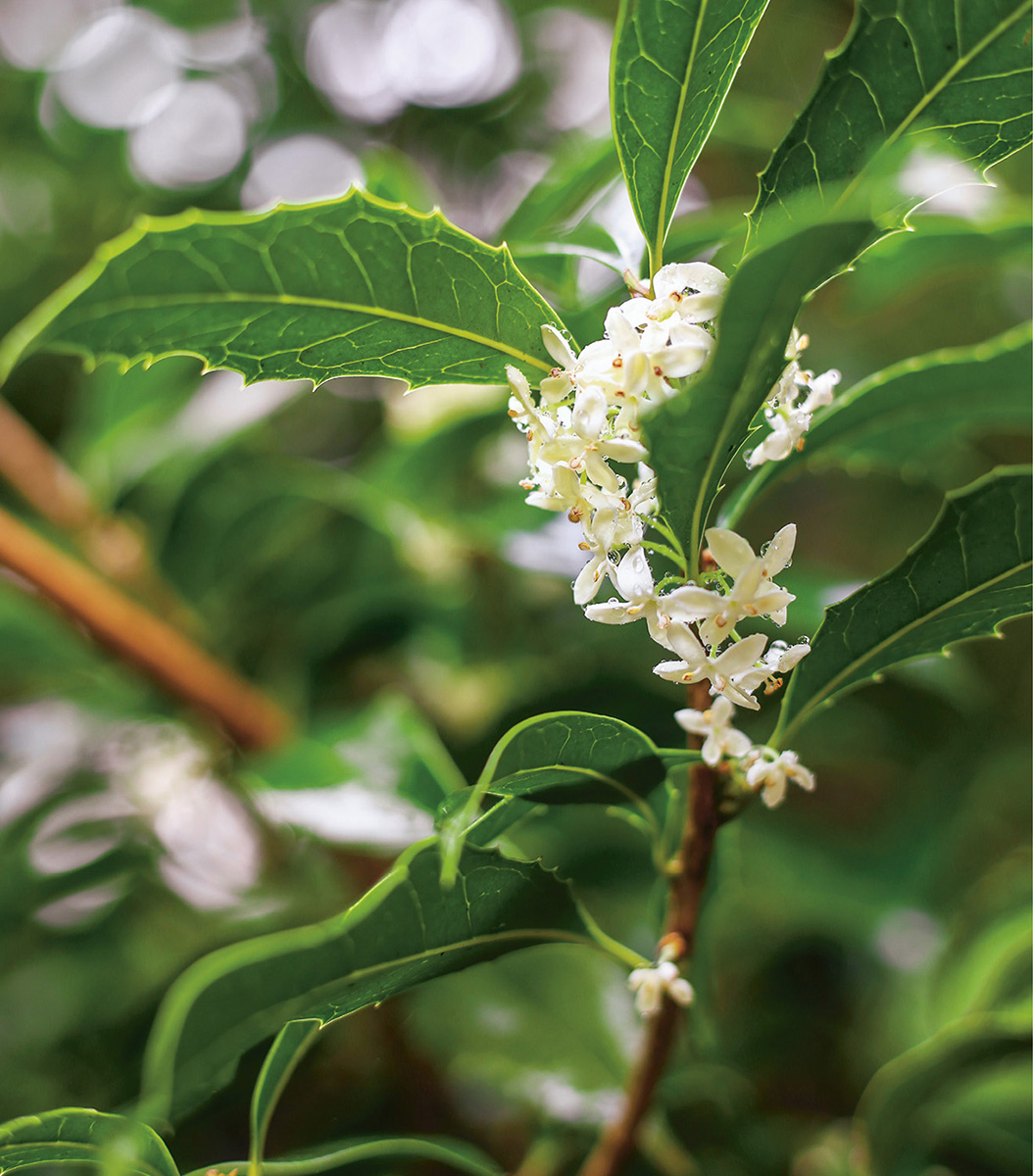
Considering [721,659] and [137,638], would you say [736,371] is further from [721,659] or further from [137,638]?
[137,638]

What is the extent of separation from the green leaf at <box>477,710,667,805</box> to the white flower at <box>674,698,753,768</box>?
30 mm

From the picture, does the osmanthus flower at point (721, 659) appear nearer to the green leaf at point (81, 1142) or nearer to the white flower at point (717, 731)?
the white flower at point (717, 731)

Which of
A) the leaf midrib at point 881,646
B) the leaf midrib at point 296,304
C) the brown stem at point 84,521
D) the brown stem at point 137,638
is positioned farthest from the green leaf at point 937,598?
the brown stem at point 84,521

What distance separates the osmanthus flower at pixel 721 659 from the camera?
18.2 inches

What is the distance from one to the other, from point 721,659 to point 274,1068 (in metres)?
0.32

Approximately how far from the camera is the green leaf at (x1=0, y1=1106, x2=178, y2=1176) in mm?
439

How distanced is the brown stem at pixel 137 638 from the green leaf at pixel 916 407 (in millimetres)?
749

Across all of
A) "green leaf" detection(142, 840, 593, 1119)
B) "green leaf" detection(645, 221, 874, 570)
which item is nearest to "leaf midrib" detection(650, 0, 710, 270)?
"green leaf" detection(645, 221, 874, 570)

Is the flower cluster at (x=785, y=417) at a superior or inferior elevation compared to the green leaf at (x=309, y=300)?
inferior

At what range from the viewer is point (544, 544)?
0.94 metres

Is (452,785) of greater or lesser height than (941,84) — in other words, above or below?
below

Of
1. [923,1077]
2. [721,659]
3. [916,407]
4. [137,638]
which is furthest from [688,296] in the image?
[137,638]

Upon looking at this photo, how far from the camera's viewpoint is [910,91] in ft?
1.44

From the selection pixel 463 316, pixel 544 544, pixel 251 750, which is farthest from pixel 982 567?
pixel 251 750
